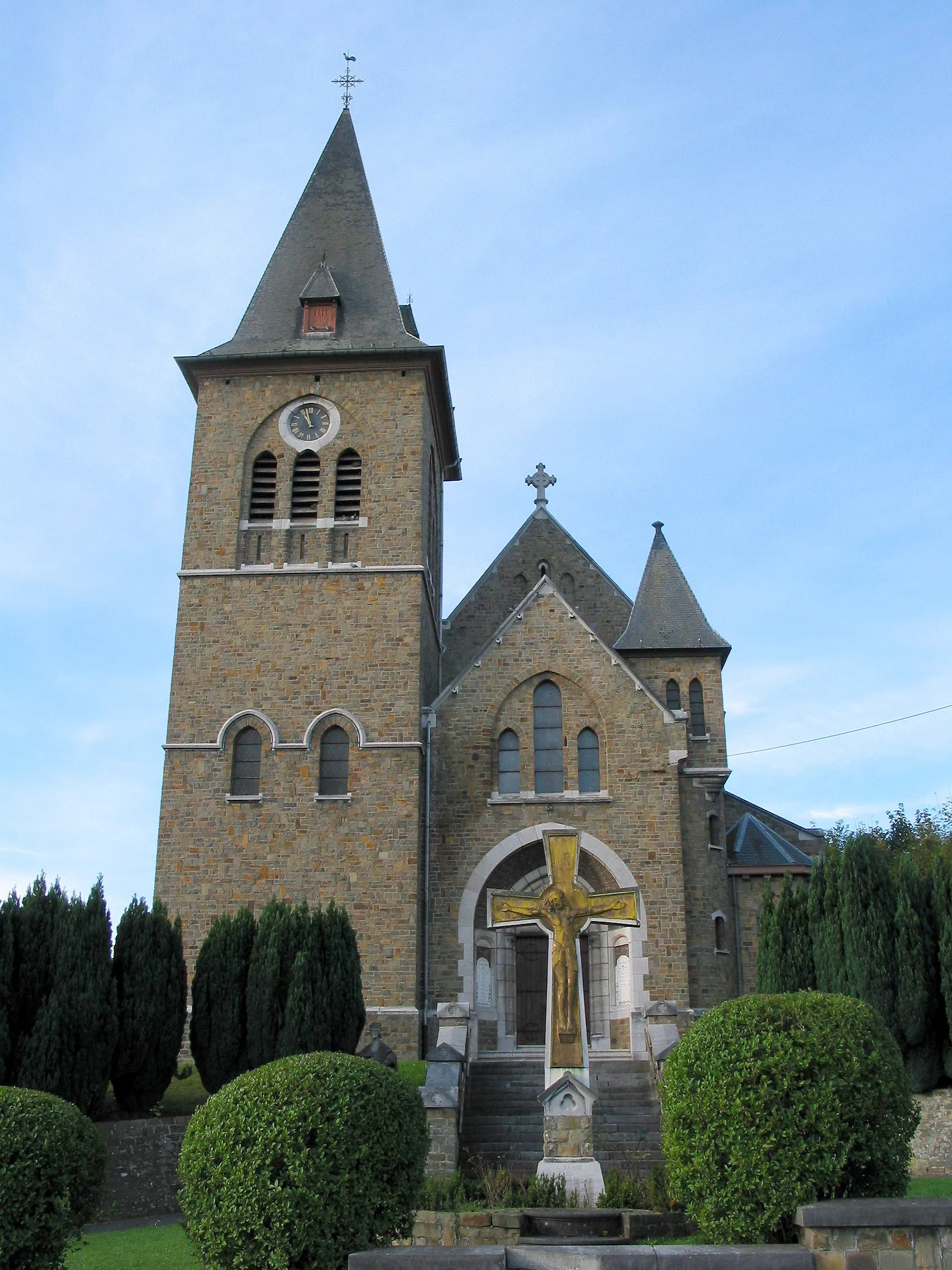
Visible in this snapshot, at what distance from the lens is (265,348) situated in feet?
87.3

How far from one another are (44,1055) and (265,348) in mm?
16013

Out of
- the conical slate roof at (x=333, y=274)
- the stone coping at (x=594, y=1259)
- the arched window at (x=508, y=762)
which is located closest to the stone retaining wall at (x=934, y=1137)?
the arched window at (x=508, y=762)

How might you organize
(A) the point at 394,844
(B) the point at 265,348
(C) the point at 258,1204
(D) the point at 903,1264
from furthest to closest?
(B) the point at 265,348, (A) the point at 394,844, (C) the point at 258,1204, (D) the point at 903,1264

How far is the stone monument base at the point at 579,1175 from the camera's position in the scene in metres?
12.8

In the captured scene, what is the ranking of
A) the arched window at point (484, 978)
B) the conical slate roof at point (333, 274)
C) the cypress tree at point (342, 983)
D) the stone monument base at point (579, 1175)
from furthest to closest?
the conical slate roof at point (333, 274) < the arched window at point (484, 978) < the cypress tree at point (342, 983) < the stone monument base at point (579, 1175)

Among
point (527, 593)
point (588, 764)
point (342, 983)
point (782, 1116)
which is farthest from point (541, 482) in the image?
point (782, 1116)

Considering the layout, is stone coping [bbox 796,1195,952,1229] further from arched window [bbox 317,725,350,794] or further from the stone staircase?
arched window [bbox 317,725,350,794]

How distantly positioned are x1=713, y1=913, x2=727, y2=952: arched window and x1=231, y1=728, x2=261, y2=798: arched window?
9.05 meters

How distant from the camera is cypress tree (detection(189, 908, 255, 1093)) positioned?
58.3ft

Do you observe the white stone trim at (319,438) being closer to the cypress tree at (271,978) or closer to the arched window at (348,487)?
the arched window at (348,487)

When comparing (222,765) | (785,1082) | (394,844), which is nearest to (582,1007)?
(785,1082)

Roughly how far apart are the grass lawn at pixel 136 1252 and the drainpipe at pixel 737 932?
1284cm

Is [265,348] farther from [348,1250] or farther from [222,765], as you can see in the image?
[348,1250]

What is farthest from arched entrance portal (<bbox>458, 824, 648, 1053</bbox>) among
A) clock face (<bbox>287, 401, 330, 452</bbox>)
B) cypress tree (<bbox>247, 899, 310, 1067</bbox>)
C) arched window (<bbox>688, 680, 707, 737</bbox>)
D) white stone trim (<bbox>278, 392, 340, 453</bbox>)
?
clock face (<bbox>287, 401, 330, 452</bbox>)
